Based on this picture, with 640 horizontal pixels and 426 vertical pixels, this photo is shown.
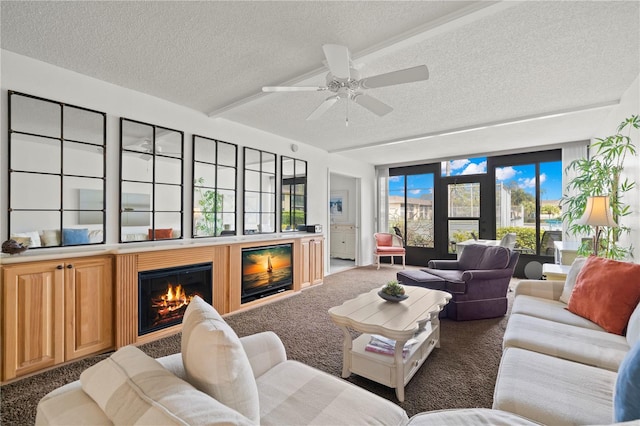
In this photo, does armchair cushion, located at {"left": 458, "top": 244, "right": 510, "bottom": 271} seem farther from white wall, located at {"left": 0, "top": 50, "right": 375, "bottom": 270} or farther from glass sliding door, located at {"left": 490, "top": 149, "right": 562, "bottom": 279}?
white wall, located at {"left": 0, "top": 50, "right": 375, "bottom": 270}

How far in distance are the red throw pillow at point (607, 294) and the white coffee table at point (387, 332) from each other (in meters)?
0.97

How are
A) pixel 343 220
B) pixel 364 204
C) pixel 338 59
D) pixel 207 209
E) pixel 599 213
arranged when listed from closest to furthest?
pixel 338 59 → pixel 599 213 → pixel 207 209 → pixel 364 204 → pixel 343 220

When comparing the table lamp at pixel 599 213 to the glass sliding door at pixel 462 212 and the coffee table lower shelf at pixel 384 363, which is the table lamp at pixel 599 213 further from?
the glass sliding door at pixel 462 212

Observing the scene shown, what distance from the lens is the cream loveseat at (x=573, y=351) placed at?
3.74ft

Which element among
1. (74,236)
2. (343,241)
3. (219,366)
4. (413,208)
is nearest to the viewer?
(219,366)

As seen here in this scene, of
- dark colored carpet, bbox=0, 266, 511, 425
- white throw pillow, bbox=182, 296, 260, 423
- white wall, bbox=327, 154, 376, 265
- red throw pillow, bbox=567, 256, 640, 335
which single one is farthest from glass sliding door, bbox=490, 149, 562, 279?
white throw pillow, bbox=182, 296, 260, 423

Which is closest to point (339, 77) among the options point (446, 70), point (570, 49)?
point (446, 70)

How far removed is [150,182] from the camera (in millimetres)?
3162

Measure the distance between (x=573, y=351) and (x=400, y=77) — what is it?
1948mm

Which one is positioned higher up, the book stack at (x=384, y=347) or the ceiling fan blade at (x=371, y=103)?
the ceiling fan blade at (x=371, y=103)

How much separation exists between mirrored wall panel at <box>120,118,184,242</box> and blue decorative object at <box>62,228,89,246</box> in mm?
296

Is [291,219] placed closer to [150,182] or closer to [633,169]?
[150,182]

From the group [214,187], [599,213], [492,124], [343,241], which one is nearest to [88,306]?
[214,187]

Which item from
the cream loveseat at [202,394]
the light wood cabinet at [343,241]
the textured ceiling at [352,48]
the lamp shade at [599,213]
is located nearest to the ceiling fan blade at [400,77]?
the textured ceiling at [352,48]
